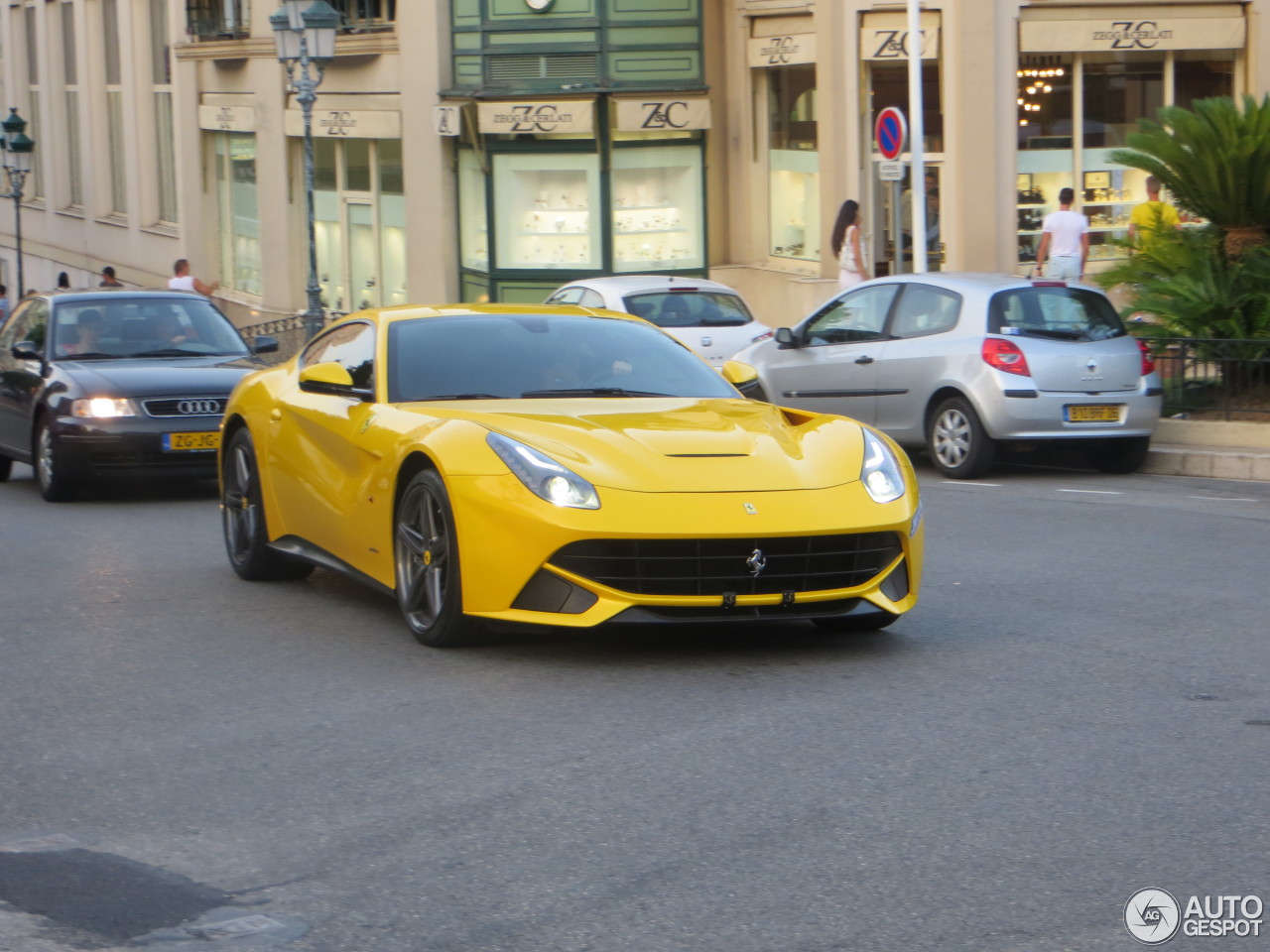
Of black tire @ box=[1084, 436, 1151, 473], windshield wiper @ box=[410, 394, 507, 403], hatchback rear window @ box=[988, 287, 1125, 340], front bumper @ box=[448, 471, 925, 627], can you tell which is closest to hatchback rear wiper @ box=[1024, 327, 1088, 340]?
hatchback rear window @ box=[988, 287, 1125, 340]

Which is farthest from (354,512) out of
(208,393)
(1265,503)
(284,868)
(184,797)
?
(1265,503)

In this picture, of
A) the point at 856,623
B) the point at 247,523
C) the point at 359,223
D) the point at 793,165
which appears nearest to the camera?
the point at 856,623

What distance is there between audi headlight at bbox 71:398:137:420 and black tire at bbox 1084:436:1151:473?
22.8ft

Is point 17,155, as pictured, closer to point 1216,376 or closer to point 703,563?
point 1216,376

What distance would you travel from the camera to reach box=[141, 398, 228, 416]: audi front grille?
13547 millimetres

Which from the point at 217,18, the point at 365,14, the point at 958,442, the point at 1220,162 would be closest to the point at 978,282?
the point at 958,442

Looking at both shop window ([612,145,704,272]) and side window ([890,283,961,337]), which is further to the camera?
shop window ([612,145,704,272])

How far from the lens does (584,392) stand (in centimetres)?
827

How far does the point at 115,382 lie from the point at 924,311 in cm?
589

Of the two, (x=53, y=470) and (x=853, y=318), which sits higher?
(x=853, y=318)

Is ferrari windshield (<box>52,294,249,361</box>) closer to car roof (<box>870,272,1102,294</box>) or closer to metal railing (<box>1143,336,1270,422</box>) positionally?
car roof (<box>870,272,1102,294</box>)

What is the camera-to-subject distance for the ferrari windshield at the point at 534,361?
8258 mm

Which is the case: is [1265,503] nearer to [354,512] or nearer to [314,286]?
[354,512]

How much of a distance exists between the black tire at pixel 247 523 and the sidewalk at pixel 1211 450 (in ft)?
24.7
